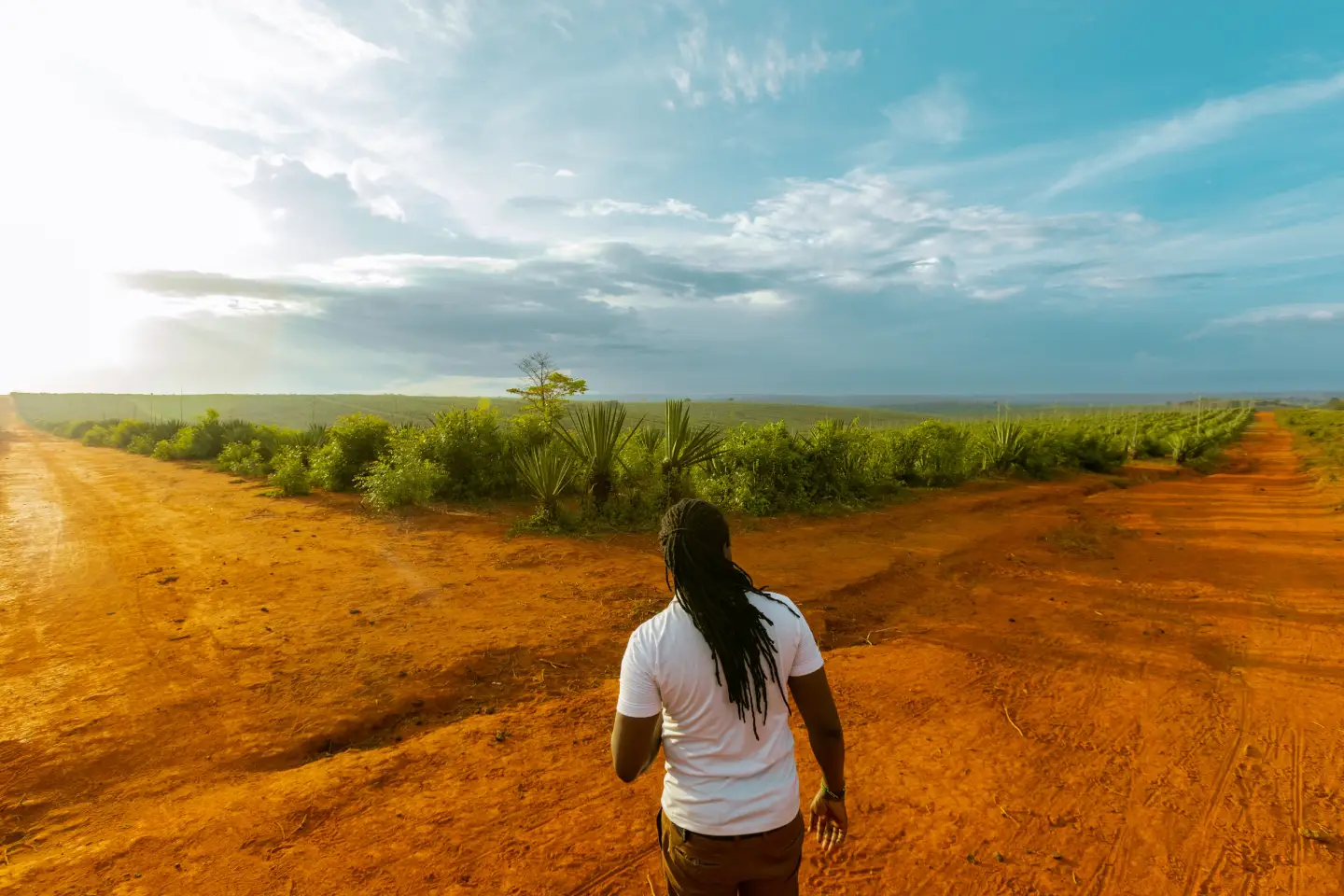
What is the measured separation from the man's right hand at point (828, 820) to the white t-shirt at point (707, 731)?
0.27 metres

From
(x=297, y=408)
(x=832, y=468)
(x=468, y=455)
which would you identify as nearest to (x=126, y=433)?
(x=468, y=455)

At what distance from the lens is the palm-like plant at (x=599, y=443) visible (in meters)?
9.80

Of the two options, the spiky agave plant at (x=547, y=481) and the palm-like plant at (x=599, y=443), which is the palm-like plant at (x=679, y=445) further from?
the spiky agave plant at (x=547, y=481)

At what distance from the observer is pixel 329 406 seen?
66.8 meters

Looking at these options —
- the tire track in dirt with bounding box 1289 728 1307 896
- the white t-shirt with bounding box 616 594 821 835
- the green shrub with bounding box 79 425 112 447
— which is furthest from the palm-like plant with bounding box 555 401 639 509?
the green shrub with bounding box 79 425 112 447

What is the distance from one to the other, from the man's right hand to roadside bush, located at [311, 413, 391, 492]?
1269cm

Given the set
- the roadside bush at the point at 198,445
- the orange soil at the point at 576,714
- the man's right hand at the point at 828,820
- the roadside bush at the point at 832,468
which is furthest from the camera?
the roadside bush at the point at 198,445

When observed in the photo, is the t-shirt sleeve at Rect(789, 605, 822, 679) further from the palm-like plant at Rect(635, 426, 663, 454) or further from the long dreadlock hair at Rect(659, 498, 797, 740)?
the palm-like plant at Rect(635, 426, 663, 454)

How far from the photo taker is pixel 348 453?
13.0 meters

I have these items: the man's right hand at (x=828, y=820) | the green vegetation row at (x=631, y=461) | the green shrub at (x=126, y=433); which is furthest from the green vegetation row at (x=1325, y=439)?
the green shrub at (x=126, y=433)

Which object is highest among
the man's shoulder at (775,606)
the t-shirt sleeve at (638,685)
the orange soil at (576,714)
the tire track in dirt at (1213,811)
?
the man's shoulder at (775,606)

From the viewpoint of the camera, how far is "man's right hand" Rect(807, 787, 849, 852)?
1.91 m

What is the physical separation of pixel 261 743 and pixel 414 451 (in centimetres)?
792

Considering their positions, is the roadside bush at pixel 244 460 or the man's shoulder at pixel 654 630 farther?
the roadside bush at pixel 244 460
